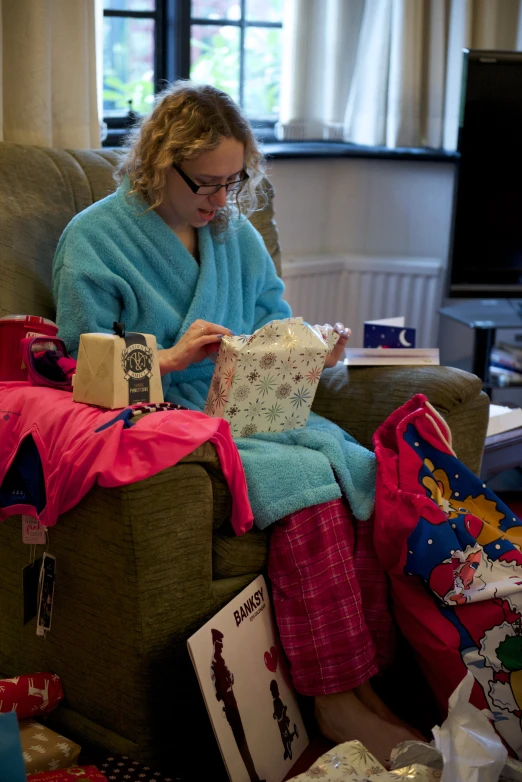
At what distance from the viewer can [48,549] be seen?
60.9 inches

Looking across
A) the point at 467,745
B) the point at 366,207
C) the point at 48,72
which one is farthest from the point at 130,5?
the point at 467,745

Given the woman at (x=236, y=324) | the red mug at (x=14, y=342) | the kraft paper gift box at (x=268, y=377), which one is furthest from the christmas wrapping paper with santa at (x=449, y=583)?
the red mug at (x=14, y=342)

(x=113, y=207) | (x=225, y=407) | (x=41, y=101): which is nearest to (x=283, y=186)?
(x=41, y=101)

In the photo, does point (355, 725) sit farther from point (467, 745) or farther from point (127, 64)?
point (127, 64)

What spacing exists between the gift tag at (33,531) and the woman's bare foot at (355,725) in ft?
1.81

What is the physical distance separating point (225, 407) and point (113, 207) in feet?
1.58

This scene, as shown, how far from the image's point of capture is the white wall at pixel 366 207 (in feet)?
10.3

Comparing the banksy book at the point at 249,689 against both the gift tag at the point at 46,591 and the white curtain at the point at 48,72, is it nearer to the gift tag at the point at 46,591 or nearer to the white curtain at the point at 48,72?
the gift tag at the point at 46,591

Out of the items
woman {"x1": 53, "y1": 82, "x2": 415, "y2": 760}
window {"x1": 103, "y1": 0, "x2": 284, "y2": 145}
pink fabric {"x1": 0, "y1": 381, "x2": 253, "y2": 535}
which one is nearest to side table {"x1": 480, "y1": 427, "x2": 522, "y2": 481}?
woman {"x1": 53, "y1": 82, "x2": 415, "y2": 760}

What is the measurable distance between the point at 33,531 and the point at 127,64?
183 cm

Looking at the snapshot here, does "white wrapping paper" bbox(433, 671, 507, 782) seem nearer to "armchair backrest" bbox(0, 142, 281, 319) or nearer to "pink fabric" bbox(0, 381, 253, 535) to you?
"pink fabric" bbox(0, 381, 253, 535)

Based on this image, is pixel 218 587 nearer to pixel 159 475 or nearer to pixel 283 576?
pixel 283 576

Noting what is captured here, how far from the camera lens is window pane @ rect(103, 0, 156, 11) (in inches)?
110

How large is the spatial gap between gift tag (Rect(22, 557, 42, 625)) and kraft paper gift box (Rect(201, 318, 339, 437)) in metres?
0.41
